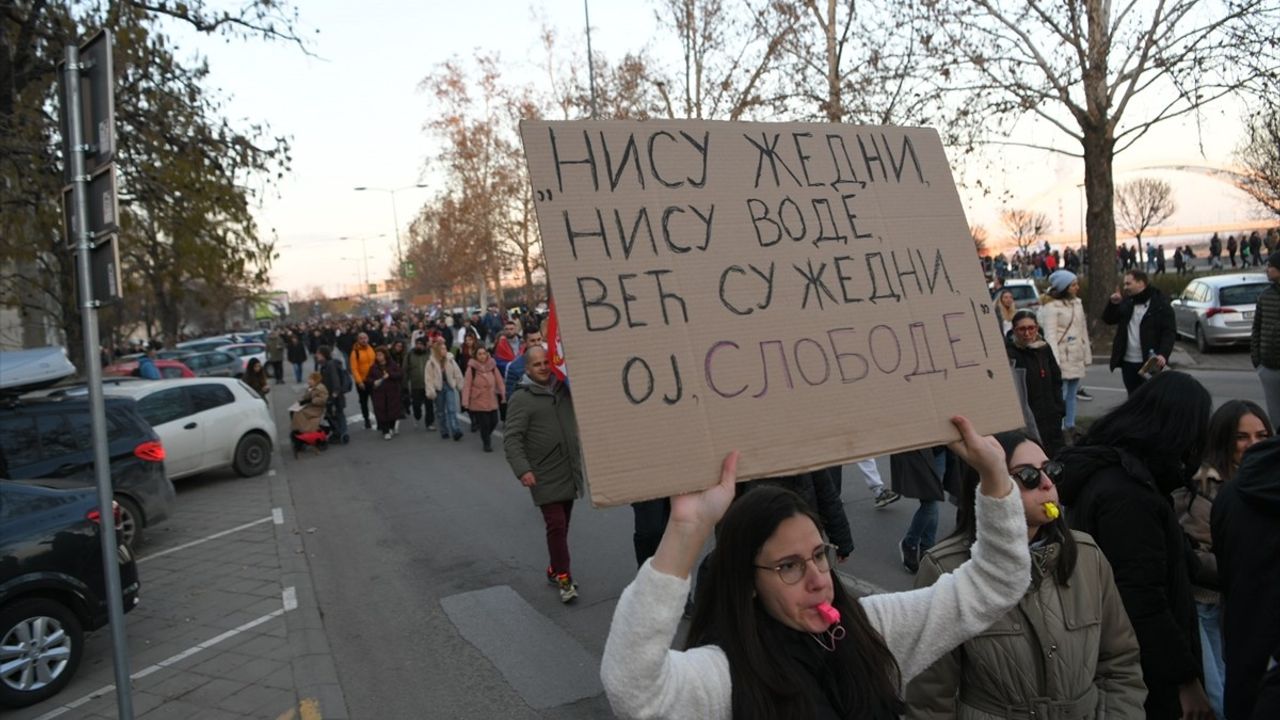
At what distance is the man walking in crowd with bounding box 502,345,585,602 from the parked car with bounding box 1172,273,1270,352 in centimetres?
1561

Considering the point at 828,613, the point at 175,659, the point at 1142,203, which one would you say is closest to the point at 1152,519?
the point at 828,613

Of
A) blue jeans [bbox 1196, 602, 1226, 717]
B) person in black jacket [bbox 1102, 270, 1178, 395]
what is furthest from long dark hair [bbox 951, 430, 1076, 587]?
person in black jacket [bbox 1102, 270, 1178, 395]

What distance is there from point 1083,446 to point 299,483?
11594 mm

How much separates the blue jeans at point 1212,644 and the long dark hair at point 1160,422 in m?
0.74

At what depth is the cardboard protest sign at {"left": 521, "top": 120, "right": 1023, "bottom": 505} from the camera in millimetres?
1966

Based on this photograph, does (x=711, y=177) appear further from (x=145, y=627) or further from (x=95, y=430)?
(x=145, y=627)

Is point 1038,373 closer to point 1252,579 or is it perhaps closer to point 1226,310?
point 1252,579

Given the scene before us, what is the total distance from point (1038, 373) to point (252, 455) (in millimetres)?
11308

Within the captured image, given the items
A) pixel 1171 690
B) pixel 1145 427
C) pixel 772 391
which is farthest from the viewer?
pixel 1145 427

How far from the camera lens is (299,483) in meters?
12.7

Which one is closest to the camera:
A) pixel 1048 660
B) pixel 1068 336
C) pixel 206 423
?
pixel 1048 660

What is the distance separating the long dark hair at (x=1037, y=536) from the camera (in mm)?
2607

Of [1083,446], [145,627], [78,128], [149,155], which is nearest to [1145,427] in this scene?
[1083,446]

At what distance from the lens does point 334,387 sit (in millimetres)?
15938
